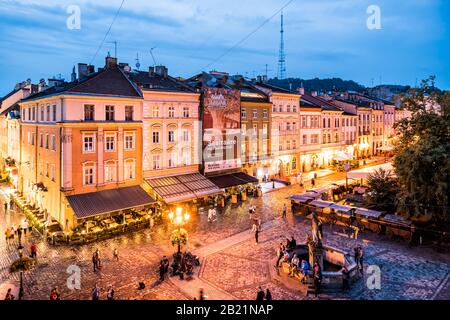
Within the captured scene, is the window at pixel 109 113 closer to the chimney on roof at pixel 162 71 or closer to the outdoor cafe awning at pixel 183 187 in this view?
the outdoor cafe awning at pixel 183 187

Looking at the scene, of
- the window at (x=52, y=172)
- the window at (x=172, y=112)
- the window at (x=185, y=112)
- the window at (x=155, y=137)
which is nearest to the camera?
the window at (x=52, y=172)

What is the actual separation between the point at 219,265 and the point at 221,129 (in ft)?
63.7

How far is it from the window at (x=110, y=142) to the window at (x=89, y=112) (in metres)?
1.91

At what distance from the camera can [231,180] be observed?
37.2 metres

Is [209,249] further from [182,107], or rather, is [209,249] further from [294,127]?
[294,127]

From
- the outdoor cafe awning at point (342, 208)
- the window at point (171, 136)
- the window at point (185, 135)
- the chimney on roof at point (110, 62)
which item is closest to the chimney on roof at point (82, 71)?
the chimney on roof at point (110, 62)

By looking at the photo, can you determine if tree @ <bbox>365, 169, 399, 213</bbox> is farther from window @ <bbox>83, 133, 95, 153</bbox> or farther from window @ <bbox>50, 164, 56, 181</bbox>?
window @ <bbox>50, 164, 56, 181</bbox>

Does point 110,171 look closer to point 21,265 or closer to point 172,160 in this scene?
point 172,160

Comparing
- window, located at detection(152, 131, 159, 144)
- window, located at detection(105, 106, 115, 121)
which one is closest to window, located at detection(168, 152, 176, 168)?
window, located at detection(152, 131, 159, 144)

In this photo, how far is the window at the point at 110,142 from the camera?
1099 inches

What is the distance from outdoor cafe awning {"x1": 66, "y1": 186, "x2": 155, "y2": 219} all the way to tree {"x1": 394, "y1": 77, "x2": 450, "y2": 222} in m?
20.4

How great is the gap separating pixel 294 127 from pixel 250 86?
920cm

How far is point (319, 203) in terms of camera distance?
30.6 metres

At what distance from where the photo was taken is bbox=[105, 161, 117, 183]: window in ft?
91.9
